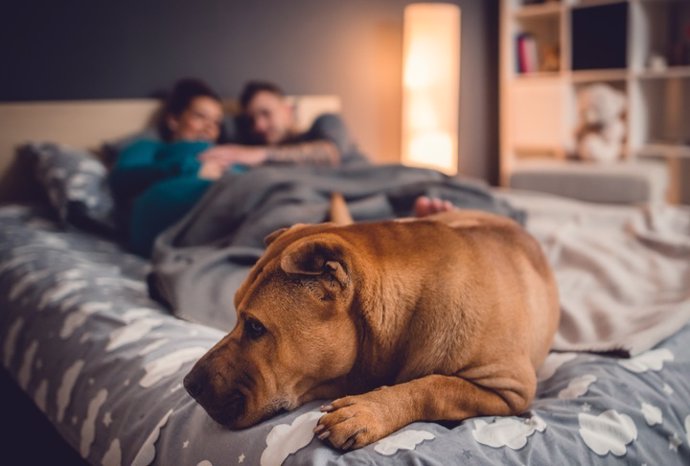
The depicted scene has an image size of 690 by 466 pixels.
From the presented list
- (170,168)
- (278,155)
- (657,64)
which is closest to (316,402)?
(170,168)

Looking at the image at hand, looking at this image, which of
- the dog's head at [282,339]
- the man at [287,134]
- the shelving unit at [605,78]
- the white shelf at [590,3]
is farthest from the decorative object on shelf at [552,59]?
the dog's head at [282,339]

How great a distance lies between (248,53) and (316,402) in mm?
2823

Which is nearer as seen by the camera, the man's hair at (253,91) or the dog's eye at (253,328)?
the dog's eye at (253,328)

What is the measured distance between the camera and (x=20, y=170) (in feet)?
8.91

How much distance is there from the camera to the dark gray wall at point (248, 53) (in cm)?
291

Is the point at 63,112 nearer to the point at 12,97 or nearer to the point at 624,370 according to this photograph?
the point at 12,97

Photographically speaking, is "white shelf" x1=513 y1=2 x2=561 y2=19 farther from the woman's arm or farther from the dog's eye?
the dog's eye

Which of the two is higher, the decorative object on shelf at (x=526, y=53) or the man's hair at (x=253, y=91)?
the decorative object on shelf at (x=526, y=53)

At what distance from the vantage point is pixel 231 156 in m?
2.58

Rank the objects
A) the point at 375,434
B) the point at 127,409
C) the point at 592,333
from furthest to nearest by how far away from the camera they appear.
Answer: the point at 592,333 → the point at 127,409 → the point at 375,434

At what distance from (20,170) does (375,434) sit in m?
2.31

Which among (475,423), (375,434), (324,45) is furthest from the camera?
(324,45)

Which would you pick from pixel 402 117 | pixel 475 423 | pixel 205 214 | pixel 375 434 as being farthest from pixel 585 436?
pixel 402 117

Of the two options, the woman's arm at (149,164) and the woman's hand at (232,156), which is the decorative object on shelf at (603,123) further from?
the woman's arm at (149,164)
